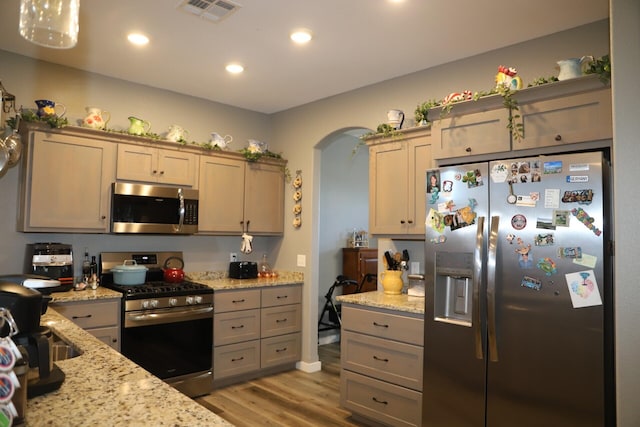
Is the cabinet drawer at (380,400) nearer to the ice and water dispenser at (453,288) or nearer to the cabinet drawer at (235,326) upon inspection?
the ice and water dispenser at (453,288)

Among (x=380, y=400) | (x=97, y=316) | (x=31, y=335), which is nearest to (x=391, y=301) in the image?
(x=380, y=400)

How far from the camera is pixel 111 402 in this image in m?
1.18

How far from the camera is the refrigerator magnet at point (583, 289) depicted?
2.19 metres

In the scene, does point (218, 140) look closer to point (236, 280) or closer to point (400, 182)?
point (236, 280)

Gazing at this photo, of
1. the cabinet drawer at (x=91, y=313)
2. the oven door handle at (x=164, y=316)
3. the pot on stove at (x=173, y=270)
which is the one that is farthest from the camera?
the pot on stove at (x=173, y=270)

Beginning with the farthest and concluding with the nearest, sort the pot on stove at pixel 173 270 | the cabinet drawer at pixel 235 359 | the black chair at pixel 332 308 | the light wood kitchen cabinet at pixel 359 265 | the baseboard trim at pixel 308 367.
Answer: the light wood kitchen cabinet at pixel 359 265, the black chair at pixel 332 308, the baseboard trim at pixel 308 367, the pot on stove at pixel 173 270, the cabinet drawer at pixel 235 359

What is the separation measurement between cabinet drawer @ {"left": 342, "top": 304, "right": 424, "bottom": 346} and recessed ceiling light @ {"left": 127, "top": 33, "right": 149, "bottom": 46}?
8.07 feet

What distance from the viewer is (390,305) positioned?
308cm

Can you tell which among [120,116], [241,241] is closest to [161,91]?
[120,116]

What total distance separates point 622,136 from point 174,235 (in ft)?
12.1

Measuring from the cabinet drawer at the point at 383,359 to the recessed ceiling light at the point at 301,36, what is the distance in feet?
7.14

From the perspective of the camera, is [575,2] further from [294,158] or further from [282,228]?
[282,228]

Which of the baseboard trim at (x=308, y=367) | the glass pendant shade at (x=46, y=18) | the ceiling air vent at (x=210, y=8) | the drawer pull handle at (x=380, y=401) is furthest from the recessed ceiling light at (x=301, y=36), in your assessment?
the baseboard trim at (x=308, y=367)

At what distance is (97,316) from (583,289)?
10.5ft
